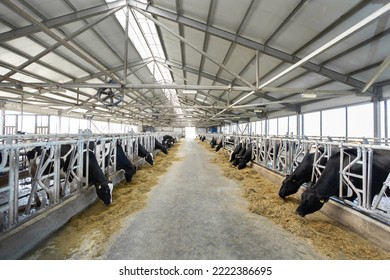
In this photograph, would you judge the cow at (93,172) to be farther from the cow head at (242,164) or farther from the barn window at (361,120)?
the barn window at (361,120)

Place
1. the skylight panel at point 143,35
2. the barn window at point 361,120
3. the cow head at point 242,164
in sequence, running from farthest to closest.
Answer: the barn window at point 361,120 → the cow head at point 242,164 → the skylight panel at point 143,35

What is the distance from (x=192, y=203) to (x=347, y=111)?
864 cm

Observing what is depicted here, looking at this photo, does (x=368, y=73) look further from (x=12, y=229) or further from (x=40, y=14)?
(x=40, y=14)

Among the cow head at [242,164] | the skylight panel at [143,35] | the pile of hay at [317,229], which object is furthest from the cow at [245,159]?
the skylight panel at [143,35]

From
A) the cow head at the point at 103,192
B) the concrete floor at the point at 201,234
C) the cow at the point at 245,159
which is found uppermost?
the cow at the point at 245,159

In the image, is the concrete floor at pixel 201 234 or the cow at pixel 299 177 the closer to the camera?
the concrete floor at pixel 201 234

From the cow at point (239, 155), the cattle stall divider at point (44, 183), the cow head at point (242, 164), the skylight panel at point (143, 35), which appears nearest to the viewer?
the cattle stall divider at point (44, 183)

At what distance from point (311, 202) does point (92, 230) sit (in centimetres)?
314

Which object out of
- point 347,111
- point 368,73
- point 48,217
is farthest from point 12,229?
point 347,111

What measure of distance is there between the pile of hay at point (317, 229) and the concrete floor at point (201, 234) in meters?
0.14

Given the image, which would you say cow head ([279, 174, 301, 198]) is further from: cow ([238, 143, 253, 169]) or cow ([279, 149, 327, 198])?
cow ([238, 143, 253, 169])

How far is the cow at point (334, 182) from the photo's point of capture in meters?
2.88

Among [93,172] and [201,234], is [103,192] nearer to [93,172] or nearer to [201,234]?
[93,172]

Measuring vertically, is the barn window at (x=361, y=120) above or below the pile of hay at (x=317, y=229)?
above
